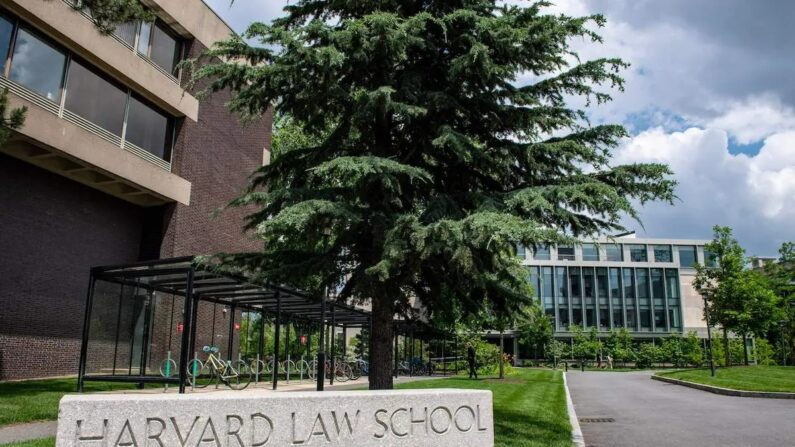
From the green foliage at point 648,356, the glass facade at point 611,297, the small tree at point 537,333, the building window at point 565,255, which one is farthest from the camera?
the building window at point 565,255

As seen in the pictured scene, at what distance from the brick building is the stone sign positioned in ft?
33.5

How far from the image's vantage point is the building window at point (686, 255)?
72.6 meters

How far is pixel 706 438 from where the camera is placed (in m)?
10.6

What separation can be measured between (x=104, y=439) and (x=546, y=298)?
6785cm

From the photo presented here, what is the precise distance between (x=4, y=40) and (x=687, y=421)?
19.5 meters

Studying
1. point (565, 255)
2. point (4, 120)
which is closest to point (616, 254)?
point (565, 255)

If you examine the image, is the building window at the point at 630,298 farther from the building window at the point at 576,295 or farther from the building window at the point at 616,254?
the building window at the point at 576,295

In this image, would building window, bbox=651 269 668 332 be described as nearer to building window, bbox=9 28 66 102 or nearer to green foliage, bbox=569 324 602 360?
green foliage, bbox=569 324 602 360

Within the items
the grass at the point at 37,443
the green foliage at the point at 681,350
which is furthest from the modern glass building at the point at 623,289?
the grass at the point at 37,443

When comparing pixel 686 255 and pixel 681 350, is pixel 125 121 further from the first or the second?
pixel 686 255

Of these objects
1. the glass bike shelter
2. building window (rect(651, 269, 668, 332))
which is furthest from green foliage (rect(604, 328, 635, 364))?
the glass bike shelter

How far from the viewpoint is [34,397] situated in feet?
40.8

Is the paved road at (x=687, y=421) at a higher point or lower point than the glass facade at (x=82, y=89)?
lower

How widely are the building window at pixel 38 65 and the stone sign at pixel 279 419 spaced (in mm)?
15148
